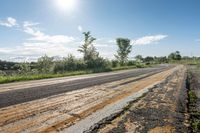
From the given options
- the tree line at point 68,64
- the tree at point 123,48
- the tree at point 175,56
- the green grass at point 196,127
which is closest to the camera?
the green grass at point 196,127

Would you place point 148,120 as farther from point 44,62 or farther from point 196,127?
point 44,62

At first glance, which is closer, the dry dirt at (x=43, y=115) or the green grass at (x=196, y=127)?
the dry dirt at (x=43, y=115)

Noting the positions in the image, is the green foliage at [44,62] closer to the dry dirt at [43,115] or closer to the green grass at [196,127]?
the dry dirt at [43,115]

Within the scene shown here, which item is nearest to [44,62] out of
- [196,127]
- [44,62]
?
[44,62]

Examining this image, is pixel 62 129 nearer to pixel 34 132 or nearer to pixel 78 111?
pixel 34 132

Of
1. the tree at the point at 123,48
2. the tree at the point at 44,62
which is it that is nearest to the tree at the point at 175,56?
the tree at the point at 123,48

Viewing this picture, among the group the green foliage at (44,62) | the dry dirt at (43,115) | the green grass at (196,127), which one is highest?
the green foliage at (44,62)

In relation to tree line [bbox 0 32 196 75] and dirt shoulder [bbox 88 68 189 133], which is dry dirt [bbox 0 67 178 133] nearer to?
dirt shoulder [bbox 88 68 189 133]

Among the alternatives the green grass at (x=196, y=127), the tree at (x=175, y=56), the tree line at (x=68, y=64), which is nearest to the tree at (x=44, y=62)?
the tree line at (x=68, y=64)

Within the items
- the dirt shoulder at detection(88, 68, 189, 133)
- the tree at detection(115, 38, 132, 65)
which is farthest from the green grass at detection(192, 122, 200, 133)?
the tree at detection(115, 38, 132, 65)

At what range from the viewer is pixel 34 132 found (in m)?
5.16

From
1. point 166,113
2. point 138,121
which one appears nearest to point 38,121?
point 138,121

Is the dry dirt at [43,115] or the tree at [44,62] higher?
the tree at [44,62]

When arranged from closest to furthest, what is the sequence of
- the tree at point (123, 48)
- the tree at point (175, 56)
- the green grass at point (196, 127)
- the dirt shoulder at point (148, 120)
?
the dirt shoulder at point (148, 120)
the green grass at point (196, 127)
the tree at point (123, 48)
the tree at point (175, 56)
